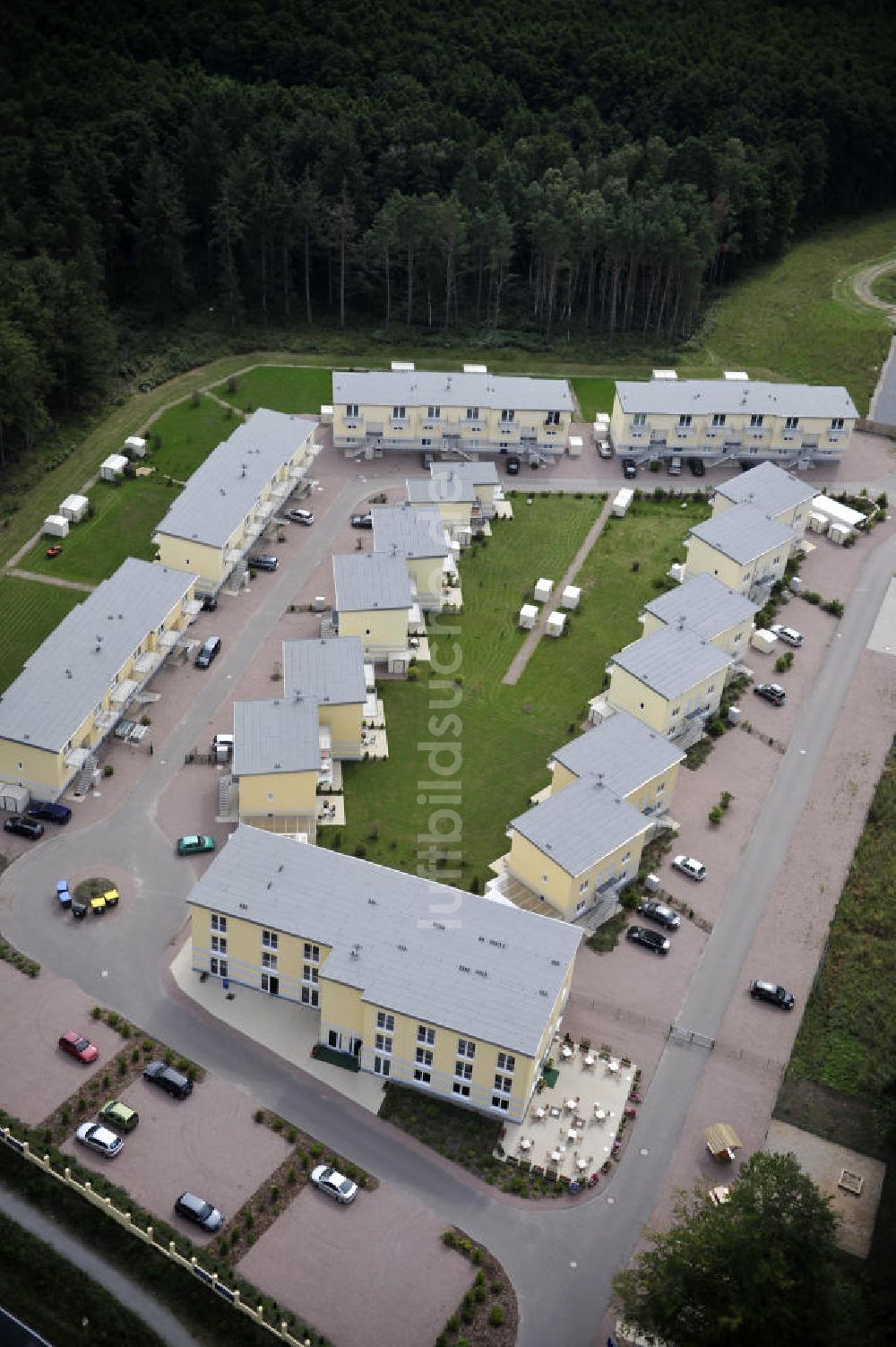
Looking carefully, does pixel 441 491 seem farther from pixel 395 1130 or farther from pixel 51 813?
pixel 395 1130

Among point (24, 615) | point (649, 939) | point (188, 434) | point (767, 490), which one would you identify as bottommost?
point (188, 434)

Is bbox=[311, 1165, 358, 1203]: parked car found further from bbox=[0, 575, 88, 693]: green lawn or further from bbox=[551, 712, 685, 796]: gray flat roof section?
bbox=[0, 575, 88, 693]: green lawn

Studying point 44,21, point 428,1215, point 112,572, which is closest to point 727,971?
point 428,1215

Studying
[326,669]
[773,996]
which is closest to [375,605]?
[326,669]

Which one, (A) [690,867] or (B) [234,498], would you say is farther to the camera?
Result: (B) [234,498]

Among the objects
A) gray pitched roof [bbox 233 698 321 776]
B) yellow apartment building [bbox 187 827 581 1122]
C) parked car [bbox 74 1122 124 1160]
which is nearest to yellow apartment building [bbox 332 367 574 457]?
gray pitched roof [bbox 233 698 321 776]

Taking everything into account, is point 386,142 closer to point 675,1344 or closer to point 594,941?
point 594,941
